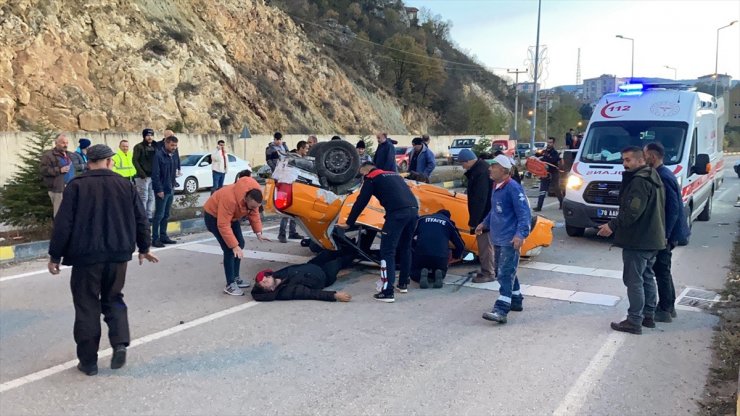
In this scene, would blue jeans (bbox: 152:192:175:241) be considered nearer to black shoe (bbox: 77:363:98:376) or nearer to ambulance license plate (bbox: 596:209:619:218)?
black shoe (bbox: 77:363:98:376)

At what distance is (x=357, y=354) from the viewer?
5.32 meters

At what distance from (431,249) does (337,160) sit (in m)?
1.92

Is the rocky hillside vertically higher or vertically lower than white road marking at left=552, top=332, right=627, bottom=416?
higher

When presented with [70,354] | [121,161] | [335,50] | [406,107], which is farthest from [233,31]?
[70,354]

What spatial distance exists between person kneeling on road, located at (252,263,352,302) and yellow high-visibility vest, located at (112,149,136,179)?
4.63 metres

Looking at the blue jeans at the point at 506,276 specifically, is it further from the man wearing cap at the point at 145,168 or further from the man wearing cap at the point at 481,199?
the man wearing cap at the point at 145,168

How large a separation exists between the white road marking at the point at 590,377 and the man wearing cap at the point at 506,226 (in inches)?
40.3

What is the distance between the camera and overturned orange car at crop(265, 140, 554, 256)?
7.86m

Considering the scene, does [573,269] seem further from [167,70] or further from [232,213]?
[167,70]

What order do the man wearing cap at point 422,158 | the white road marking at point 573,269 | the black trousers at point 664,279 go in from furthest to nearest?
the man wearing cap at point 422,158
the white road marking at point 573,269
the black trousers at point 664,279

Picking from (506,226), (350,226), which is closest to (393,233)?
(350,226)

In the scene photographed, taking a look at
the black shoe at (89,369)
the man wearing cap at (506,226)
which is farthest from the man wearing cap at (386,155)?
the black shoe at (89,369)

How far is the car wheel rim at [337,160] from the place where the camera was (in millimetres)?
8578

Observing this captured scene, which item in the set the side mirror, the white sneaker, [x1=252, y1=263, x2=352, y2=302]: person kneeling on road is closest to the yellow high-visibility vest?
the white sneaker
